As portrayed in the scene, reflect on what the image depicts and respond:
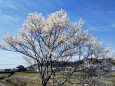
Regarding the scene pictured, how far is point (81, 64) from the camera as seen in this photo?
9.81 metres

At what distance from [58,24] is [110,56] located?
477cm

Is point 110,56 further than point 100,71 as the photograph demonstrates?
Yes

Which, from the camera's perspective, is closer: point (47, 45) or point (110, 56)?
point (47, 45)

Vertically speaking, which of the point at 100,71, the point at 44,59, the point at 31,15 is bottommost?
the point at 100,71

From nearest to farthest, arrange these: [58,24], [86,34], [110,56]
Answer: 1. [58,24]
2. [86,34]
3. [110,56]

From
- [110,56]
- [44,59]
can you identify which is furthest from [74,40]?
[110,56]

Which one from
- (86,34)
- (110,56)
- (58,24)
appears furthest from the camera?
(110,56)

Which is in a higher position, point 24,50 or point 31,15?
point 31,15

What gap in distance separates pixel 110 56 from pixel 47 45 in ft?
16.1

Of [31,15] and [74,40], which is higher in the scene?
[31,15]

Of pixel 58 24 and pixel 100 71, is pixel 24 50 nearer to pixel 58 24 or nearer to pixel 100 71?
pixel 58 24

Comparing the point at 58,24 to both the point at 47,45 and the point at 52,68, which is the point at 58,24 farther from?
the point at 52,68

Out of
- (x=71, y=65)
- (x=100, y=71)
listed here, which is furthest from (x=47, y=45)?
(x=100, y=71)

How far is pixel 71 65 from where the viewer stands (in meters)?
10.4
